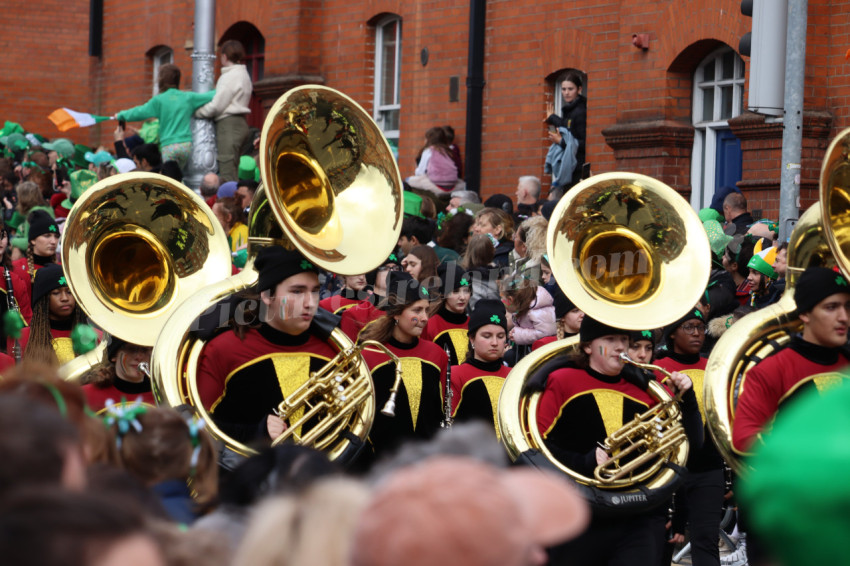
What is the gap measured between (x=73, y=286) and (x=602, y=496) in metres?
2.46

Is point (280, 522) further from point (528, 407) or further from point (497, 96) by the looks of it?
point (497, 96)

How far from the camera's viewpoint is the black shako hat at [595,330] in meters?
5.71

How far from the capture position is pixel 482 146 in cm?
1381

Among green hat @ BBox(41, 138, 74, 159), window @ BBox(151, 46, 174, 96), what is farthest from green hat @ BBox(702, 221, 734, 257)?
window @ BBox(151, 46, 174, 96)

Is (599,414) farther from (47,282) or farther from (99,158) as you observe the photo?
(99,158)

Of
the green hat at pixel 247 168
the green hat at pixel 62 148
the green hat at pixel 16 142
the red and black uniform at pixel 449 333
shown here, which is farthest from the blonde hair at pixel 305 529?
the green hat at pixel 16 142

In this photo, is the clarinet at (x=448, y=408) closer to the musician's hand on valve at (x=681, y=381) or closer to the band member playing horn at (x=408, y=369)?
the band member playing horn at (x=408, y=369)

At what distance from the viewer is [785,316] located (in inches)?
213

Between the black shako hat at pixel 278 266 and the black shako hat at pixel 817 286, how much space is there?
6.19ft

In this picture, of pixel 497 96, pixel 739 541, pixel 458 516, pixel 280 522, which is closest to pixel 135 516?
pixel 280 522

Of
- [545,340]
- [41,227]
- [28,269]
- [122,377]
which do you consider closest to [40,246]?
[41,227]

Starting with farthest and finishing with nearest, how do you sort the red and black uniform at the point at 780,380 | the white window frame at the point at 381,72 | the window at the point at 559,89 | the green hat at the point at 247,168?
the white window frame at the point at 381,72 → the green hat at the point at 247,168 → the window at the point at 559,89 → the red and black uniform at the point at 780,380

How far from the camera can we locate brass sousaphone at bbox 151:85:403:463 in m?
5.27

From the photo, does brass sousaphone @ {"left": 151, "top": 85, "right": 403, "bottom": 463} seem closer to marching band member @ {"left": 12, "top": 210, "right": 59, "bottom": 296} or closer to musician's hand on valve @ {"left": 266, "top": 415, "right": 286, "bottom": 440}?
musician's hand on valve @ {"left": 266, "top": 415, "right": 286, "bottom": 440}
